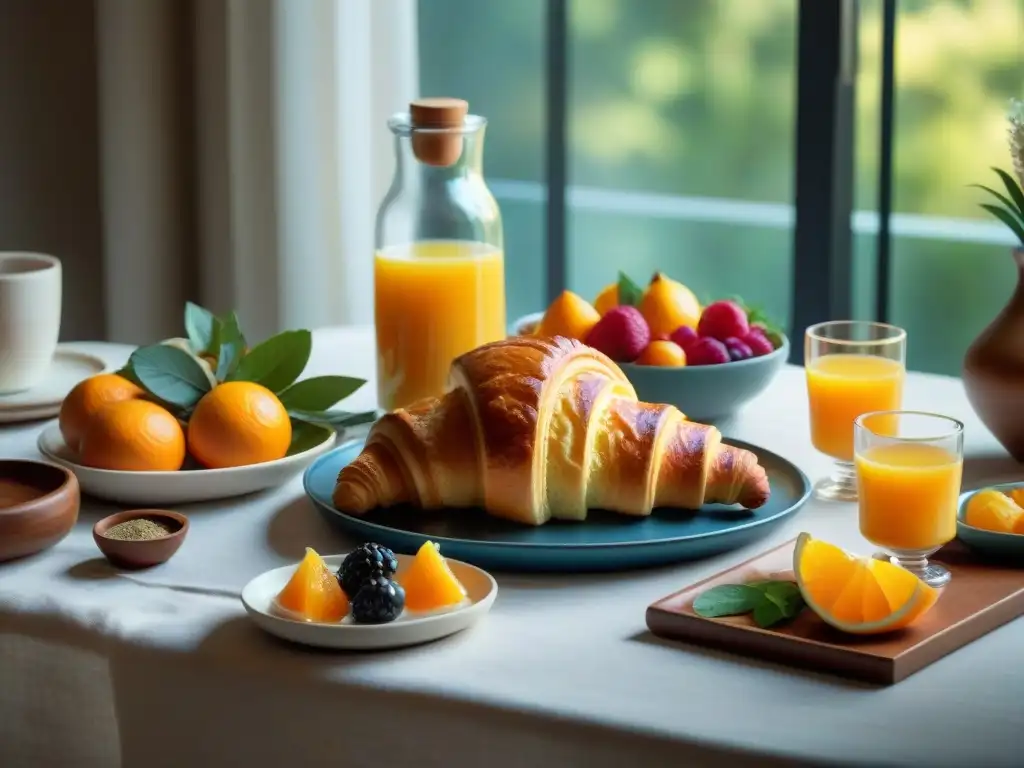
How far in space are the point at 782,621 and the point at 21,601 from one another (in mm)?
521

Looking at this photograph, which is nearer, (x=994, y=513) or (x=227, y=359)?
(x=994, y=513)

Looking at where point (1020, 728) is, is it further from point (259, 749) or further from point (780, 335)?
point (780, 335)

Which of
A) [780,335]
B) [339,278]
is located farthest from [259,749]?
[339,278]

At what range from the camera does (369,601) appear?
97 centimetres

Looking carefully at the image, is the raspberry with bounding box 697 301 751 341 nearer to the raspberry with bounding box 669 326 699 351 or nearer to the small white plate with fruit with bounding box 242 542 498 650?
the raspberry with bounding box 669 326 699 351

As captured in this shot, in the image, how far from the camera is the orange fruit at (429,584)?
993 mm

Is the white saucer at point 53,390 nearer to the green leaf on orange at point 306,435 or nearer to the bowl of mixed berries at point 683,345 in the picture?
the green leaf on orange at point 306,435

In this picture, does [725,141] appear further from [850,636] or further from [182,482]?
[850,636]

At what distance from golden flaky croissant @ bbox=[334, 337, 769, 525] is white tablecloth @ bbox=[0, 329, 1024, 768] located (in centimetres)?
6

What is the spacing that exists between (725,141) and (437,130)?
3.11 metres

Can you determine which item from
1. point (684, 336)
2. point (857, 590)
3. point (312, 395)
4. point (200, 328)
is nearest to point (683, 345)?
point (684, 336)

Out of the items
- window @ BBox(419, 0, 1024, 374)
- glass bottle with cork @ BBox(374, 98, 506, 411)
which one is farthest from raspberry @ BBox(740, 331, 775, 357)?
window @ BBox(419, 0, 1024, 374)

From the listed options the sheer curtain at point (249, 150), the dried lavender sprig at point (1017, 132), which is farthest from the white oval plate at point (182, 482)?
the sheer curtain at point (249, 150)

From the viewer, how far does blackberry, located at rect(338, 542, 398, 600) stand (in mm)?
989
